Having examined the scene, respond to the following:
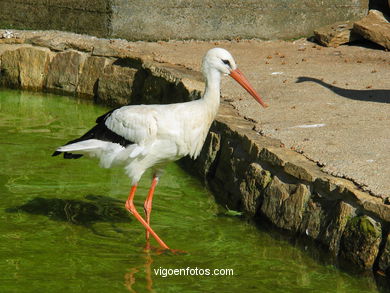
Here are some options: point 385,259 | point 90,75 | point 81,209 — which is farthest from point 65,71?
point 385,259

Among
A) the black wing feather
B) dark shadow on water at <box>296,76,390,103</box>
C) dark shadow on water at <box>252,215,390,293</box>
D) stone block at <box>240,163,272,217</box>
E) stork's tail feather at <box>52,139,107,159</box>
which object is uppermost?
dark shadow on water at <box>296,76,390,103</box>

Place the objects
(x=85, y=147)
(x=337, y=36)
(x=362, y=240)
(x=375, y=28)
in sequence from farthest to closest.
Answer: (x=337, y=36), (x=375, y=28), (x=85, y=147), (x=362, y=240)

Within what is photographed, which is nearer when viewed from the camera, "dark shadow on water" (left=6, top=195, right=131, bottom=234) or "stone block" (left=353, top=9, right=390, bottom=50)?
"dark shadow on water" (left=6, top=195, right=131, bottom=234)

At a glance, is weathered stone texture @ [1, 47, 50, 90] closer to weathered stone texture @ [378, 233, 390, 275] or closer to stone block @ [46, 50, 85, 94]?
stone block @ [46, 50, 85, 94]

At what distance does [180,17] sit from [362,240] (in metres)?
6.93

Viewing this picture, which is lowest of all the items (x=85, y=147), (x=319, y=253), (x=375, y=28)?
(x=319, y=253)

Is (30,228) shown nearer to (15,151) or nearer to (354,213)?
(15,151)

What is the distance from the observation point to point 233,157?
6.57 metres

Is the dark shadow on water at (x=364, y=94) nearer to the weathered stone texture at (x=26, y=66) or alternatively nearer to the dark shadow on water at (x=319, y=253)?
the dark shadow on water at (x=319, y=253)

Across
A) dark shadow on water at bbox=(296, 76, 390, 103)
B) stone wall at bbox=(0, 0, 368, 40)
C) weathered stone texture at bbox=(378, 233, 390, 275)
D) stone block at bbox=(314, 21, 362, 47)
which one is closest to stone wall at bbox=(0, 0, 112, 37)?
stone wall at bbox=(0, 0, 368, 40)

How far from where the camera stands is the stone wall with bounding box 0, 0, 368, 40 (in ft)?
36.4

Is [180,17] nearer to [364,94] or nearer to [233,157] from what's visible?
[364,94]

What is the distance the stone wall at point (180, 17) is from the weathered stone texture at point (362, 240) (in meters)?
6.71

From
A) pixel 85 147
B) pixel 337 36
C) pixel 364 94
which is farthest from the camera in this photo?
pixel 337 36
